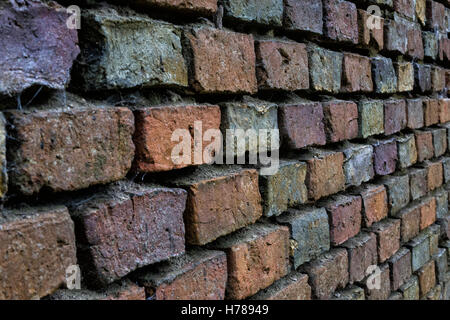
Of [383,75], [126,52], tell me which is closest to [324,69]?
[383,75]

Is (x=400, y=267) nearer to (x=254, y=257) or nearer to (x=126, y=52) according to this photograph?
(x=254, y=257)

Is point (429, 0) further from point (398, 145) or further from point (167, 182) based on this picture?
point (167, 182)

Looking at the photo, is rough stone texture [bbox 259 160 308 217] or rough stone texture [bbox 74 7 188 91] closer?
rough stone texture [bbox 74 7 188 91]

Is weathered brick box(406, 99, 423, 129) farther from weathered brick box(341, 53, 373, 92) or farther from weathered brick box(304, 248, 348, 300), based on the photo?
Answer: weathered brick box(304, 248, 348, 300)

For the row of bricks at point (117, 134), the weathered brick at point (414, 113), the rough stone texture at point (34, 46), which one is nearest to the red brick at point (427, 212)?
the weathered brick at point (414, 113)

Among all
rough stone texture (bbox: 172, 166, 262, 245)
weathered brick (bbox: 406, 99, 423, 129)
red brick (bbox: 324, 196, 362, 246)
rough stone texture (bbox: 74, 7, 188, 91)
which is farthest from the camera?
weathered brick (bbox: 406, 99, 423, 129)

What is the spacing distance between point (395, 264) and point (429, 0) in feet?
3.36

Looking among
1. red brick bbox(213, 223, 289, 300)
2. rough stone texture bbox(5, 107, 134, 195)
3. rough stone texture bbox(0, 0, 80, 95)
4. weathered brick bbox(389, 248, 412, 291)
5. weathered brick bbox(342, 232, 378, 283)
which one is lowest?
weathered brick bbox(389, 248, 412, 291)

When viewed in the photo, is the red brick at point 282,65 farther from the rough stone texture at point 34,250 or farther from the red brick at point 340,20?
the rough stone texture at point 34,250

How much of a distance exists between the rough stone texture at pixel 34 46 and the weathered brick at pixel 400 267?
47.2 inches

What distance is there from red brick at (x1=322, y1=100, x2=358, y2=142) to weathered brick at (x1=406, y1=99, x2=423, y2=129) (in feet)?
1.38

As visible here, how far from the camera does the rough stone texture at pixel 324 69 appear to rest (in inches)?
42.9

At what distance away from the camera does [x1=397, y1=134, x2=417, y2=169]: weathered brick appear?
4.96 ft

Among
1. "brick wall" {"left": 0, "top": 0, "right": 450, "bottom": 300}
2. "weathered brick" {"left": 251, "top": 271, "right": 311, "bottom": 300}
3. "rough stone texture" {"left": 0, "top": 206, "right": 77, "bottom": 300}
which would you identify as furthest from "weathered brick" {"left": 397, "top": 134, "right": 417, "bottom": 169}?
"rough stone texture" {"left": 0, "top": 206, "right": 77, "bottom": 300}
